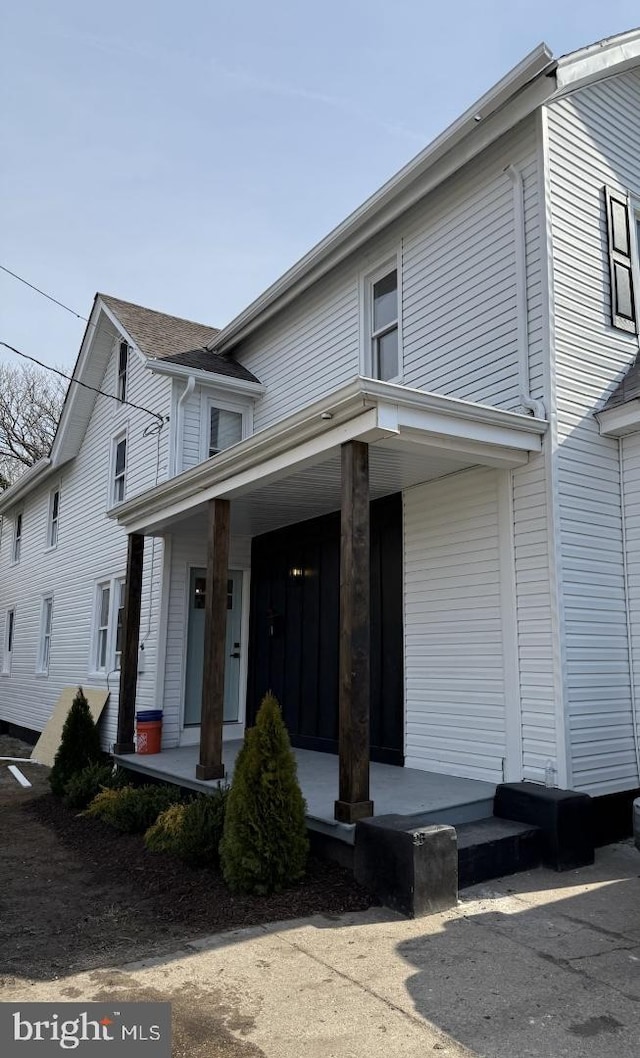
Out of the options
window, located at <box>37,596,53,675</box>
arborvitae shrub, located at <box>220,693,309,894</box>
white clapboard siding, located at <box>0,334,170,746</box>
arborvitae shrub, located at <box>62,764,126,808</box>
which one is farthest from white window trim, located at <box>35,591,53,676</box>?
arborvitae shrub, located at <box>220,693,309,894</box>

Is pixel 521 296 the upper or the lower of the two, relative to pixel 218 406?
lower

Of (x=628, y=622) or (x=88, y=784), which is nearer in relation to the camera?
(x=628, y=622)

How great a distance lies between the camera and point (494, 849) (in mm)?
4641

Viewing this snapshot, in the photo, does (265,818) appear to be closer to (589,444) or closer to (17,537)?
(589,444)

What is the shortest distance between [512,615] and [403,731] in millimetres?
1771

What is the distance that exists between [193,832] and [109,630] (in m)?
6.18

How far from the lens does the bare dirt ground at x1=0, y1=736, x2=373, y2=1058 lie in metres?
3.45

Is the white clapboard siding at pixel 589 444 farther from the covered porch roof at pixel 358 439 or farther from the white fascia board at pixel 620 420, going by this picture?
the covered porch roof at pixel 358 439

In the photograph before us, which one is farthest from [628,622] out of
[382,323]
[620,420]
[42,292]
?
[42,292]

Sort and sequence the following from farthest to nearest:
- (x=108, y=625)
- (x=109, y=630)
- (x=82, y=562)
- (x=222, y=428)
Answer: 1. (x=82, y=562)
2. (x=108, y=625)
3. (x=109, y=630)
4. (x=222, y=428)

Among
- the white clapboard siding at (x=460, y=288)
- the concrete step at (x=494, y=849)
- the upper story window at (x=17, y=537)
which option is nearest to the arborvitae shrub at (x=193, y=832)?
the concrete step at (x=494, y=849)

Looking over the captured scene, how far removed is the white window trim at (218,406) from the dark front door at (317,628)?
1589 millimetres

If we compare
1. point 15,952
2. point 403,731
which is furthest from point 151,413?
point 15,952

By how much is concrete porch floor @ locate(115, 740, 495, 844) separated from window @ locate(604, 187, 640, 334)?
435cm
